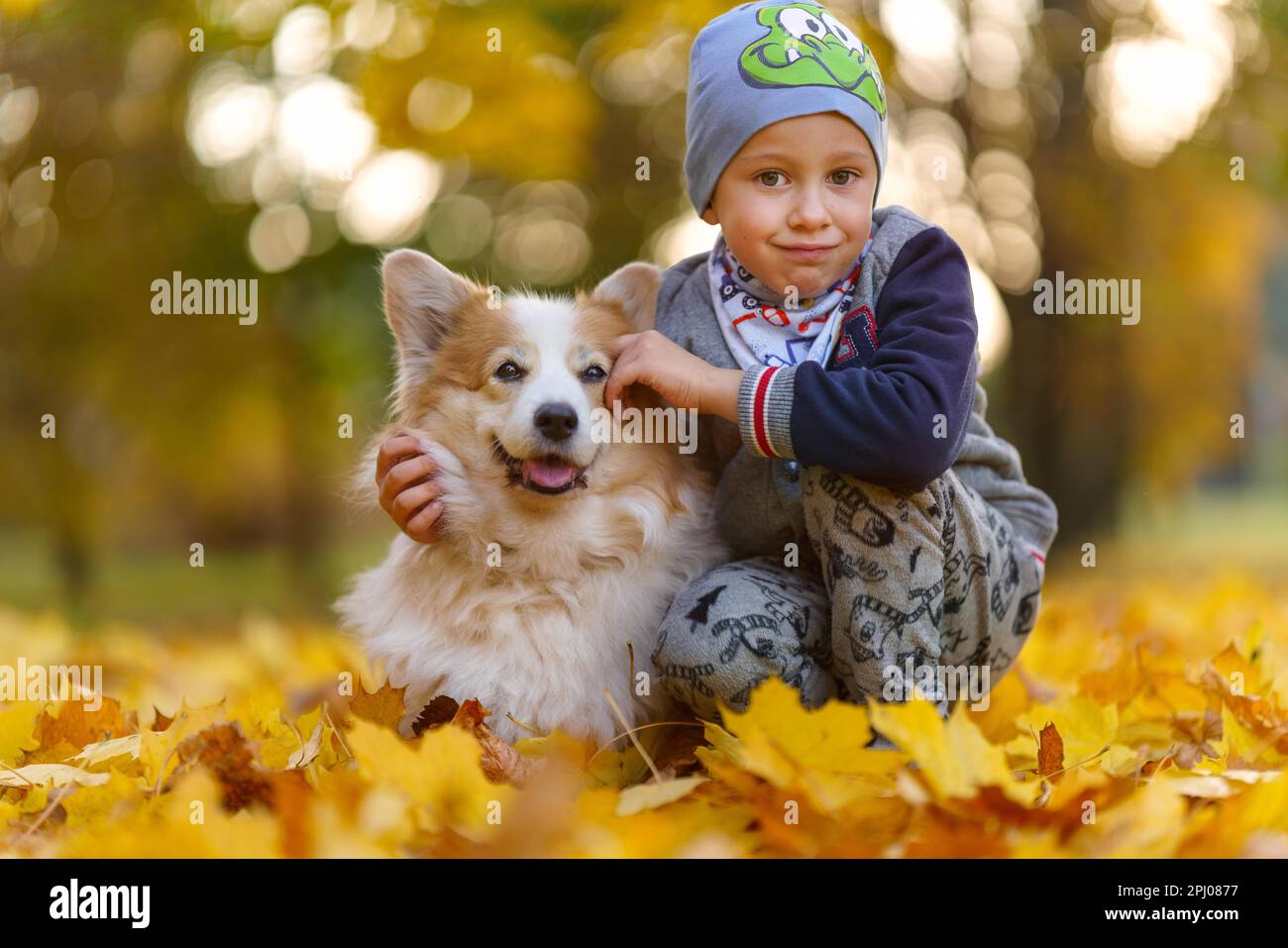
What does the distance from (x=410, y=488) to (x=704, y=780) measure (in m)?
0.83

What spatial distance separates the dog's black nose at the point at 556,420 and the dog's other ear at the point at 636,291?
35 cm

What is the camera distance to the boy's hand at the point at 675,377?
2.04m

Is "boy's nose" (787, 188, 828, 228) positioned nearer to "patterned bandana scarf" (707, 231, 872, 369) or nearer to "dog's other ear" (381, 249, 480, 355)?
"patterned bandana scarf" (707, 231, 872, 369)

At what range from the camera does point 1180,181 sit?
840 centimetres

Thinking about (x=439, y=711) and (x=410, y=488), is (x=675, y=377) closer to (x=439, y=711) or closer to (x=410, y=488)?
(x=410, y=488)

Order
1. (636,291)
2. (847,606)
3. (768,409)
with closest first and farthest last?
(768,409) < (847,606) < (636,291)

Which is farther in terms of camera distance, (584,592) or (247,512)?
(247,512)

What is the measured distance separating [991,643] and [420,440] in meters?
1.16

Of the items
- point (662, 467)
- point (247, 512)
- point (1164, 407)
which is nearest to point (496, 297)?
point (662, 467)

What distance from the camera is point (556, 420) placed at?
2121 millimetres

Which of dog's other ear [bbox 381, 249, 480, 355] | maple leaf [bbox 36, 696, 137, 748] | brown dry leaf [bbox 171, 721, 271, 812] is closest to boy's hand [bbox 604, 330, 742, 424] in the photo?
dog's other ear [bbox 381, 249, 480, 355]

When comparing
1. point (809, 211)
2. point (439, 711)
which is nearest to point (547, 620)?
point (439, 711)
